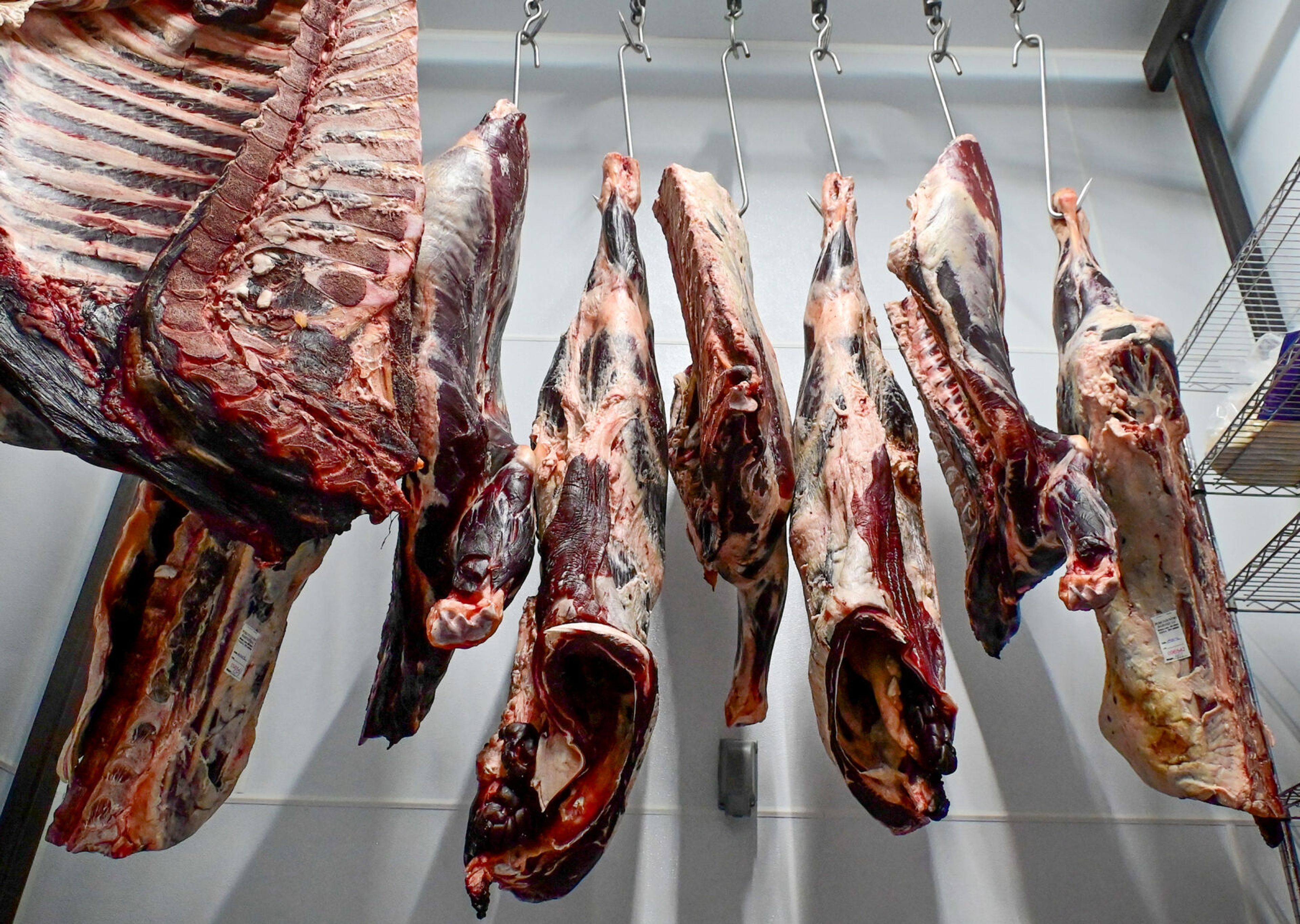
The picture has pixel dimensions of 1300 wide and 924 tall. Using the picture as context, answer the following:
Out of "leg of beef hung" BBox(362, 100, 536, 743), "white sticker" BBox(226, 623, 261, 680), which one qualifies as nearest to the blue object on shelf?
"leg of beef hung" BBox(362, 100, 536, 743)

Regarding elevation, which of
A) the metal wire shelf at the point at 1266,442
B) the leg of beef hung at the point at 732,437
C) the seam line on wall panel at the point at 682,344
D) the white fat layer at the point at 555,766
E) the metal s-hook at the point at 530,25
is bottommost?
the white fat layer at the point at 555,766

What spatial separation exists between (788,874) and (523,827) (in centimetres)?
71

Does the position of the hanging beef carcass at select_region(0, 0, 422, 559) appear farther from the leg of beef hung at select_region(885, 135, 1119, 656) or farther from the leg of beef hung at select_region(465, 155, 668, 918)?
the leg of beef hung at select_region(885, 135, 1119, 656)

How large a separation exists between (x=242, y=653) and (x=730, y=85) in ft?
5.56

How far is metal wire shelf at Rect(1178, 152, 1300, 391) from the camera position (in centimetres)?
179

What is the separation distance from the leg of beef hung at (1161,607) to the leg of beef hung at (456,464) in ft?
2.46

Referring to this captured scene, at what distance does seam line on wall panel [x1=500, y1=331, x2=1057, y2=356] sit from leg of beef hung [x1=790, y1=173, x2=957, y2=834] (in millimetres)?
567

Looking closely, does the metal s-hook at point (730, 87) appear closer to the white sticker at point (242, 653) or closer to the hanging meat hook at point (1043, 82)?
the hanging meat hook at point (1043, 82)

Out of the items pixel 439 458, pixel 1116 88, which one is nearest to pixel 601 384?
pixel 439 458

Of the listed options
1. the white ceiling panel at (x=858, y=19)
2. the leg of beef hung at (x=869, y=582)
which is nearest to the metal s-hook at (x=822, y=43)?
the white ceiling panel at (x=858, y=19)

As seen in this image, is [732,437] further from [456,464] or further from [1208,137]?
[1208,137]

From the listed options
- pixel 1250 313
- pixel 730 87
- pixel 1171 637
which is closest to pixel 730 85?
pixel 730 87

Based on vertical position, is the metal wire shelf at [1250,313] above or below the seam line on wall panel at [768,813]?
above

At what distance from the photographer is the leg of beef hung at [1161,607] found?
3.84 feet
